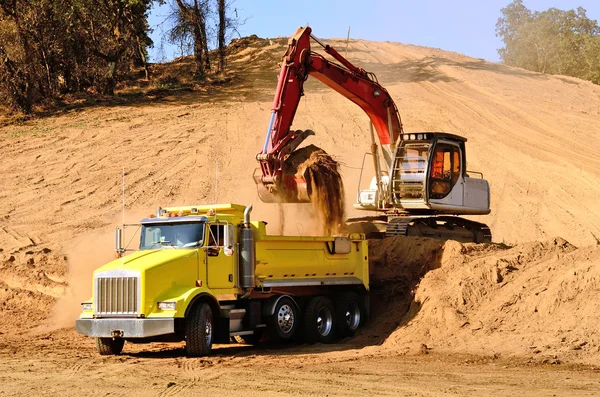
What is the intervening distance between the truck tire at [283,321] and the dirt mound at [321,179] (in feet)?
10.9

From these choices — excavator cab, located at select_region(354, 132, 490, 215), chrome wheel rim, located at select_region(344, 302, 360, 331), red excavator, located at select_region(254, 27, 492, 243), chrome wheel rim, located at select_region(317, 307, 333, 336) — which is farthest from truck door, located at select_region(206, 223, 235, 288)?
excavator cab, located at select_region(354, 132, 490, 215)

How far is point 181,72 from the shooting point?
161 ft

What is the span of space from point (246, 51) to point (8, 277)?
111 feet

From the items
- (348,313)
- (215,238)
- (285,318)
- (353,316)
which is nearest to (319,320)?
(285,318)

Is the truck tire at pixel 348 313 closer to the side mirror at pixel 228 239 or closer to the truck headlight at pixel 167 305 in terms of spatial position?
the side mirror at pixel 228 239

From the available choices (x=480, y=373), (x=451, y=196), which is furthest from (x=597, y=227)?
(x=480, y=373)

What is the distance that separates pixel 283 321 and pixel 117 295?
135 inches

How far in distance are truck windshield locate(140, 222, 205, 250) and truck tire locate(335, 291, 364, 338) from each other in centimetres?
391

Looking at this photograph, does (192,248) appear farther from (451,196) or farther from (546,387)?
(451,196)

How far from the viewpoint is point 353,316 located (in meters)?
19.0

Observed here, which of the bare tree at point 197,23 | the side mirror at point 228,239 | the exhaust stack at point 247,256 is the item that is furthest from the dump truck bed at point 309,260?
the bare tree at point 197,23

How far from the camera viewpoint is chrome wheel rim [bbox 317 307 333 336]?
706 inches

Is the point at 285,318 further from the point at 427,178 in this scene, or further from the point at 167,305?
the point at 427,178

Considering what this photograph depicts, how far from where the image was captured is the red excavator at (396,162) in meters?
20.7
